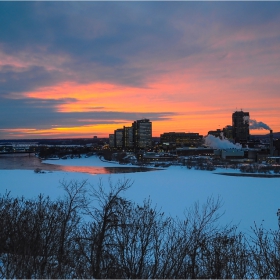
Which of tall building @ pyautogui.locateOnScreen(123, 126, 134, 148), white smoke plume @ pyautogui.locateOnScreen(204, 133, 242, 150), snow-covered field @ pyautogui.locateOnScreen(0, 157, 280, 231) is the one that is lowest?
snow-covered field @ pyautogui.locateOnScreen(0, 157, 280, 231)

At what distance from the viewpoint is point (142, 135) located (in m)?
95.4

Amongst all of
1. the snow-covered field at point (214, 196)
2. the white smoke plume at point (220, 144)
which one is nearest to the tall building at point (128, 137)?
the white smoke plume at point (220, 144)

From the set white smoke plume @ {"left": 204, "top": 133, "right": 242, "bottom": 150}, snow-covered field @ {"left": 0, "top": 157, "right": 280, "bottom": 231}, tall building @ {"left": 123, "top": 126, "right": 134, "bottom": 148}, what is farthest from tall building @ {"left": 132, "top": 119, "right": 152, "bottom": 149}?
snow-covered field @ {"left": 0, "top": 157, "right": 280, "bottom": 231}

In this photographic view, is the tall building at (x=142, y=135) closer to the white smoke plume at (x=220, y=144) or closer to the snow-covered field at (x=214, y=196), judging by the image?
the white smoke plume at (x=220, y=144)

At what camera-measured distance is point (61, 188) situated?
15.3m

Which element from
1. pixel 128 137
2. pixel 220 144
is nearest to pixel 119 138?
pixel 128 137

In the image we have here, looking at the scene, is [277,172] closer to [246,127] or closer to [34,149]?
[246,127]

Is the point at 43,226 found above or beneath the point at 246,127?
beneath

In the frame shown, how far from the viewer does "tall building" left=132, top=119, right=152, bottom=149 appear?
3725 inches

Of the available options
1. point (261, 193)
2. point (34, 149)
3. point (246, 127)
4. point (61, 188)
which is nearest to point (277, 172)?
point (261, 193)

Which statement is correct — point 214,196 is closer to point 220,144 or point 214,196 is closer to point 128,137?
point 220,144

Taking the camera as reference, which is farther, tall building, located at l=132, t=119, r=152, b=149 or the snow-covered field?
tall building, located at l=132, t=119, r=152, b=149

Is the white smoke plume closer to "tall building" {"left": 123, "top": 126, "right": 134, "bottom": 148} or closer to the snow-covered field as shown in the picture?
the snow-covered field

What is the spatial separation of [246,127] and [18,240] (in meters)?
82.5
